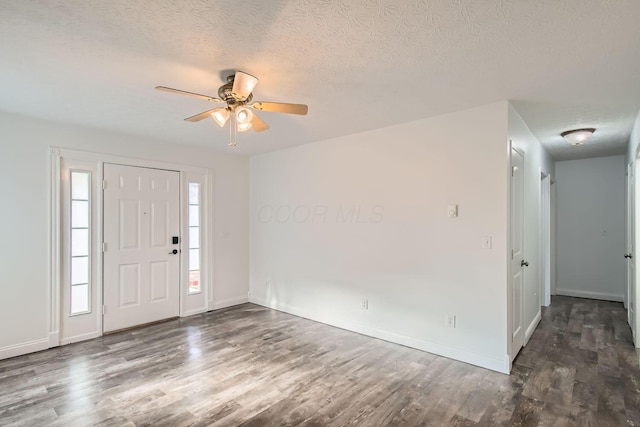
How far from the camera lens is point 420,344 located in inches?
137

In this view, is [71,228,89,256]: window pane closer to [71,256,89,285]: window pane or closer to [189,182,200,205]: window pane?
[71,256,89,285]: window pane

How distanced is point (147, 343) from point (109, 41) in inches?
122

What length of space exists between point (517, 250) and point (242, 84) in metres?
3.06

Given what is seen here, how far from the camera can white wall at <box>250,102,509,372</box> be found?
3.07m

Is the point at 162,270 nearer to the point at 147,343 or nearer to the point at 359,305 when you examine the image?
the point at 147,343

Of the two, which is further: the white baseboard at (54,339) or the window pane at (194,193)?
the window pane at (194,193)

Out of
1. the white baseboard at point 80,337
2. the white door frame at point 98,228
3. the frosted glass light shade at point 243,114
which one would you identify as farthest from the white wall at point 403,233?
the white baseboard at point 80,337

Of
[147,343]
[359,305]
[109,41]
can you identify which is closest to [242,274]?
[147,343]

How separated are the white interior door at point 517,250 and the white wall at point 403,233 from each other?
0.27 metres

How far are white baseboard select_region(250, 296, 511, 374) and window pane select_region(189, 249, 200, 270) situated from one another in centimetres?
152

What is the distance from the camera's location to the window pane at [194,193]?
15.9 ft

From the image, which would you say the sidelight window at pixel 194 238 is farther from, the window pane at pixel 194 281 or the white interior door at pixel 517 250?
the white interior door at pixel 517 250

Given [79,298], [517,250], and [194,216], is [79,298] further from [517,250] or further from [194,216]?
[517,250]

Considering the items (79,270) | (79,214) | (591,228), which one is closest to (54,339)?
(79,270)
